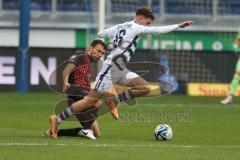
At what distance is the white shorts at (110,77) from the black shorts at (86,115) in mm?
306

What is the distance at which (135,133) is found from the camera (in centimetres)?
1228

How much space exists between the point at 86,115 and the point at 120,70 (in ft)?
3.01

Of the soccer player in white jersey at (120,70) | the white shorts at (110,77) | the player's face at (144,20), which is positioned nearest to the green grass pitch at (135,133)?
the soccer player in white jersey at (120,70)

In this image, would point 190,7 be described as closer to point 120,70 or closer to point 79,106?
point 120,70

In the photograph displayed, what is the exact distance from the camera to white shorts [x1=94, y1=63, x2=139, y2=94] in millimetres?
11281

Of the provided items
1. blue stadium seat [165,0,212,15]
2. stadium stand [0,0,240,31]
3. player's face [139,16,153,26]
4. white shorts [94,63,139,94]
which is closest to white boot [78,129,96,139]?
white shorts [94,63,139,94]

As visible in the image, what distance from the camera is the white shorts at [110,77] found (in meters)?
11.3

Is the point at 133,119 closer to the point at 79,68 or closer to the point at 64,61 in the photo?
the point at 79,68

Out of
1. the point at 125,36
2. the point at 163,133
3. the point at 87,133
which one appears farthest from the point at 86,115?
the point at 125,36

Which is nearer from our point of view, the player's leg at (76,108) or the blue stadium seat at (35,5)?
the player's leg at (76,108)

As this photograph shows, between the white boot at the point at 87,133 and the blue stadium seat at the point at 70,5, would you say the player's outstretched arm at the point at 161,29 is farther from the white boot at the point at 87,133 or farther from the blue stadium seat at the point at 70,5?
the blue stadium seat at the point at 70,5

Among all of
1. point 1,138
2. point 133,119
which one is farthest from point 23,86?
point 1,138

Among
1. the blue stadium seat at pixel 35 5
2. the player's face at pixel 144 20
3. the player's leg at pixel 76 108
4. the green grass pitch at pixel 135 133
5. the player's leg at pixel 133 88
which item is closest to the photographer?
the green grass pitch at pixel 135 133

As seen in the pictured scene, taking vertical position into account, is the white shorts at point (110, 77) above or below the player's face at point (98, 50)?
below
